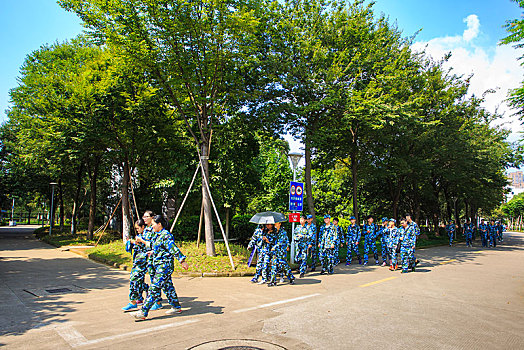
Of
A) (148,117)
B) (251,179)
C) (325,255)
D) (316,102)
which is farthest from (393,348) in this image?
(148,117)

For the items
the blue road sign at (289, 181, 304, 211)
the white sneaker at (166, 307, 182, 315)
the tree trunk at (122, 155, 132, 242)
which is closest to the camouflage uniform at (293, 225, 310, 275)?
the blue road sign at (289, 181, 304, 211)

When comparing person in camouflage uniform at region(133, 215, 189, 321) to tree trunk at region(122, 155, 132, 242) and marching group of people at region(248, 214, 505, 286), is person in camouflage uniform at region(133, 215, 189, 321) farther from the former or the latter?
tree trunk at region(122, 155, 132, 242)

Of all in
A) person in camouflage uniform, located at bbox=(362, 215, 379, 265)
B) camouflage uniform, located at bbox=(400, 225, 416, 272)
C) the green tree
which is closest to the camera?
the green tree

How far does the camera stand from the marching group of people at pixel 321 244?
383 inches

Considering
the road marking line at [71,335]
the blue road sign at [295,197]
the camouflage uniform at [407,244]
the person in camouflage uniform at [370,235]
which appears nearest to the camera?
the road marking line at [71,335]

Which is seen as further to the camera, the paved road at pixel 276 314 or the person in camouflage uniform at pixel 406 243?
the person in camouflage uniform at pixel 406 243

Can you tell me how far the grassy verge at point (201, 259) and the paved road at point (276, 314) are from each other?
747 mm

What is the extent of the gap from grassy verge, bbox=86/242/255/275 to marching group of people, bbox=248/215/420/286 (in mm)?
1265

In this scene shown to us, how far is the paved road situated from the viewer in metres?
4.90

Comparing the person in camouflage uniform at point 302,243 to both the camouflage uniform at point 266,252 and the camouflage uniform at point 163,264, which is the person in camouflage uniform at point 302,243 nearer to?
the camouflage uniform at point 266,252

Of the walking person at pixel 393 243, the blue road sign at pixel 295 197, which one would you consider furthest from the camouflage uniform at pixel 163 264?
the walking person at pixel 393 243

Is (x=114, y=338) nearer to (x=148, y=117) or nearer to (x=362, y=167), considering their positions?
(x=148, y=117)

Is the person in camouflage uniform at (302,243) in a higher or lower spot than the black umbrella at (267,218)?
lower

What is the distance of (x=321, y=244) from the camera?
480 inches
